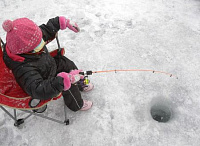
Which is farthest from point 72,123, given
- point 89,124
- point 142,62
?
point 142,62

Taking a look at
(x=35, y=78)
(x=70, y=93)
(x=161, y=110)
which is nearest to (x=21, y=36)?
(x=35, y=78)

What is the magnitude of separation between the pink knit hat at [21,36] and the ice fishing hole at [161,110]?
5.99ft

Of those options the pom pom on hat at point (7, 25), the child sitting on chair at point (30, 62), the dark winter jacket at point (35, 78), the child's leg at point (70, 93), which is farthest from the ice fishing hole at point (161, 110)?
the pom pom on hat at point (7, 25)

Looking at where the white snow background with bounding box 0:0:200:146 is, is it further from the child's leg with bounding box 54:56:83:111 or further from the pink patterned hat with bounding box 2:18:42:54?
the pink patterned hat with bounding box 2:18:42:54

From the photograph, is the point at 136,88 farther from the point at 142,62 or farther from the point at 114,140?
the point at 114,140

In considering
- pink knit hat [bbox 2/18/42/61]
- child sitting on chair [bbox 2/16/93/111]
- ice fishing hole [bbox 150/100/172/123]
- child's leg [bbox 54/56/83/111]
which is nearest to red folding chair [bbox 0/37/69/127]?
child sitting on chair [bbox 2/16/93/111]

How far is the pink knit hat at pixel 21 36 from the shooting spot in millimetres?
1516

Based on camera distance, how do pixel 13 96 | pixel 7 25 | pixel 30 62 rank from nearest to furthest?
pixel 7 25, pixel 30 62, pixel 13 96

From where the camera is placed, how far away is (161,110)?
247 centimetres

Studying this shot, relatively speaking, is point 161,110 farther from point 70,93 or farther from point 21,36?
point 21,36

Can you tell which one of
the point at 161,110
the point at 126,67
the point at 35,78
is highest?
the point at 35,78

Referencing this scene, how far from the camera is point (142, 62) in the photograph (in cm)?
290

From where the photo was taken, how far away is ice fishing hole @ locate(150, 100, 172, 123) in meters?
2.41

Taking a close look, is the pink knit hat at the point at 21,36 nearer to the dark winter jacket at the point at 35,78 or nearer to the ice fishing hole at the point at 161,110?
the dark winter jacket at the point at 35,78
